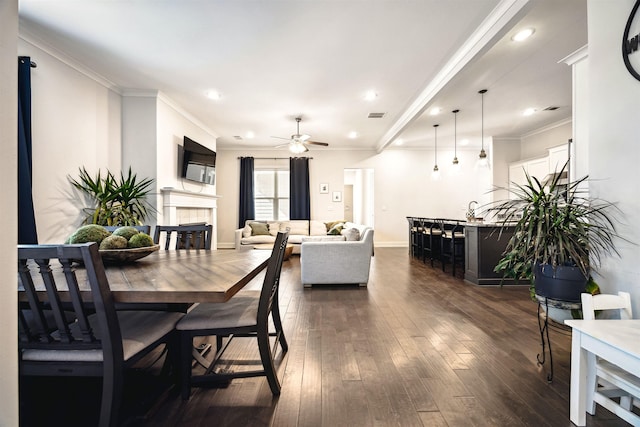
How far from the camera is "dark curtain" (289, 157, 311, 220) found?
26.1 ft

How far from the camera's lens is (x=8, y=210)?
0.74 metres

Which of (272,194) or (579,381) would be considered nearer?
(579,381)

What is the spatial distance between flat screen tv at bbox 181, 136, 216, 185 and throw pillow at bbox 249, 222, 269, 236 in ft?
5.03

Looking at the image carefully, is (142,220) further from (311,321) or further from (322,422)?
(322,422)

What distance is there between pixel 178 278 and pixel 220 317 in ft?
1.18

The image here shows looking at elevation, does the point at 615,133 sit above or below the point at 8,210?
above

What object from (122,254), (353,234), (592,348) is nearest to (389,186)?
(353,234)

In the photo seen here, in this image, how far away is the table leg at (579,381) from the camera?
1401 millimetres

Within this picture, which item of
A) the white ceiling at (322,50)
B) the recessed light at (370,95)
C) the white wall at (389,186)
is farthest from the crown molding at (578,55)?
the white wall at (389,186)

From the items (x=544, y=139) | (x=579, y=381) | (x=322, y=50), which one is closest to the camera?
(x=579, y=381)

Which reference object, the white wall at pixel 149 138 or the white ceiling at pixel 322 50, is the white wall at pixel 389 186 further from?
the white wall at pixel 149 138

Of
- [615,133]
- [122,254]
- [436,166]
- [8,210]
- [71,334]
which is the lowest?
[71,334]

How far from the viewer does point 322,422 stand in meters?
1.45

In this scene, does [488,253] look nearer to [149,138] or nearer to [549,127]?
[549,127]
